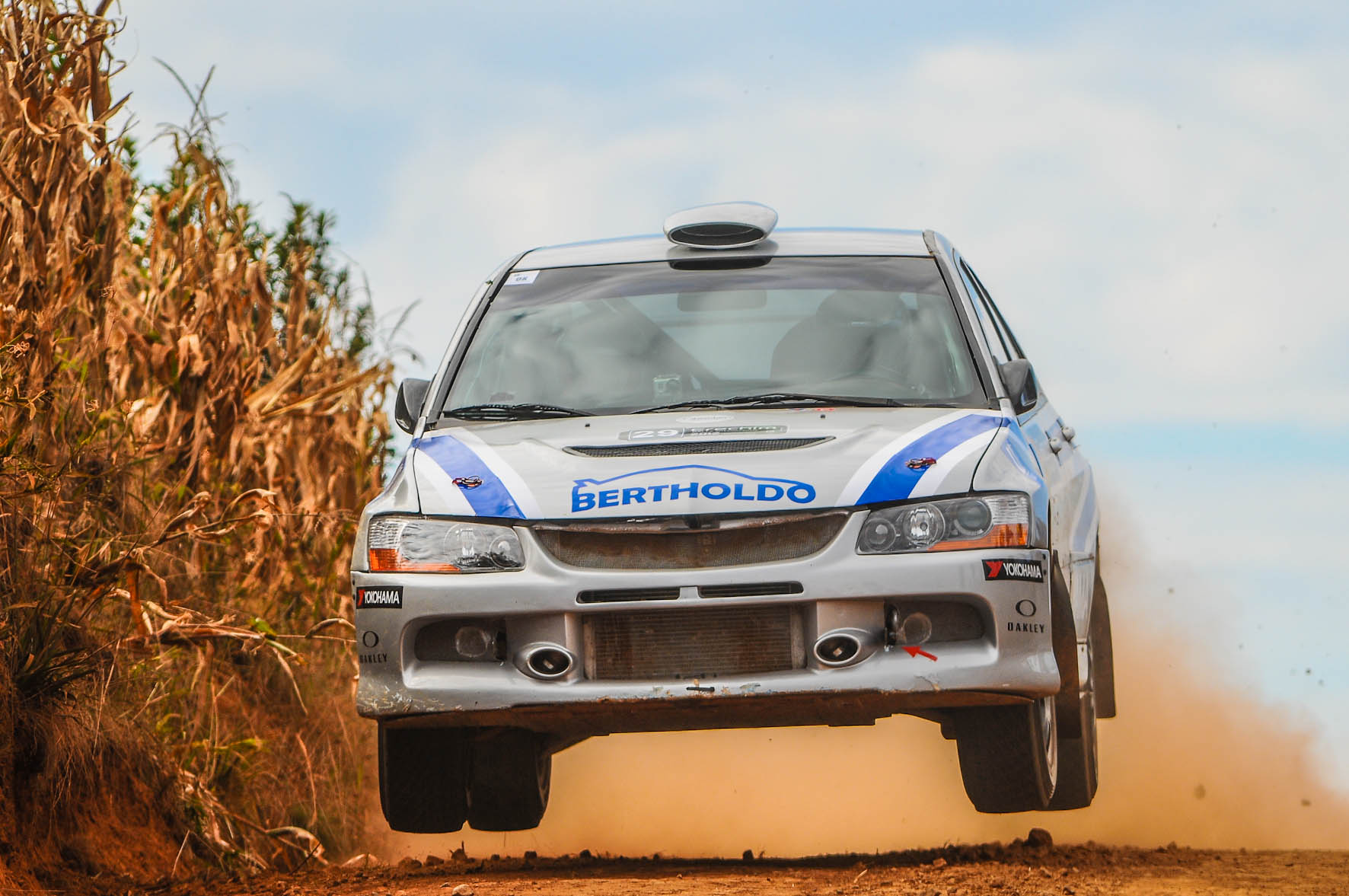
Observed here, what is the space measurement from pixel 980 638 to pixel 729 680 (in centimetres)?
70

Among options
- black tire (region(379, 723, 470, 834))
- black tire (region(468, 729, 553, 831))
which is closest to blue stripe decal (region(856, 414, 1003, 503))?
black tire (region(379, 723, 470, 834))

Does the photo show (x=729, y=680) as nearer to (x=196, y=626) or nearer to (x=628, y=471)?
(x=628, y=471)

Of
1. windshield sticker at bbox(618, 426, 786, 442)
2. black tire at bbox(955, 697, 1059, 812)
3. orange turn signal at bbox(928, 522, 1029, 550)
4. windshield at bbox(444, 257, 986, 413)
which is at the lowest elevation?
black tire at bbox(955, 697, 1059, 812)

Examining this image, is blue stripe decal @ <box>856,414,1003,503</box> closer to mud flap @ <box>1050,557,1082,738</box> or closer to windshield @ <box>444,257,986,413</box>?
windshield @ <box>444,257,986,413</box>

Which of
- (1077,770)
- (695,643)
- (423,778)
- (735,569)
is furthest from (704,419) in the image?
(1077,770)

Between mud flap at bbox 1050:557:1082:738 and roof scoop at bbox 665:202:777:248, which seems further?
roof scoop at bbox 665:202:777:248

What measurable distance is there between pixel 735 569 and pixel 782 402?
81 cm

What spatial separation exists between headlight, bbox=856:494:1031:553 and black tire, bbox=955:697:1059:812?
599mm

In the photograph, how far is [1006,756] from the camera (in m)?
5.05

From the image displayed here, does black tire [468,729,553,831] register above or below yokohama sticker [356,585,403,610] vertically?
below

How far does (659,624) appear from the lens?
4695mm

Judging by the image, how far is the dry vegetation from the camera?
6559mm

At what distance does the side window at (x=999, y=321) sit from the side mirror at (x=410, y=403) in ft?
6.98

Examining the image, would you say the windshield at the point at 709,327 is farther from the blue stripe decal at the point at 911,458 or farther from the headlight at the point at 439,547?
the headlight at the point at 439,547
